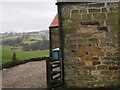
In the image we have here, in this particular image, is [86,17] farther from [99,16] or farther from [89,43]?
[89,43]

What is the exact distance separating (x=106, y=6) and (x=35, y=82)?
5.44 metres

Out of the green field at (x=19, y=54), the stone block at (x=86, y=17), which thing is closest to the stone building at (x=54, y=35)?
the green field at (x=19, y=54)

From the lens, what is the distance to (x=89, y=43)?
11.4 m

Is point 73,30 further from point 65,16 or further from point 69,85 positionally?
point 69,85

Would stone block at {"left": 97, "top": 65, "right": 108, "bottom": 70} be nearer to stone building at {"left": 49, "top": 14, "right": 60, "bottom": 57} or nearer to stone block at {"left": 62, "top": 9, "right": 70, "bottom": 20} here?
stone block at {"left": 62, "top": 9, "right": 70, "bottom": 20}

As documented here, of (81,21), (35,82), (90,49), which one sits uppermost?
(81,21)

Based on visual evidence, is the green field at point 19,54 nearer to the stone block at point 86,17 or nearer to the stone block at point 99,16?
the stone block at point 86,17

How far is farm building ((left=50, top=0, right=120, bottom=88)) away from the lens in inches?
442

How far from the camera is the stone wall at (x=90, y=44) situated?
11.2m

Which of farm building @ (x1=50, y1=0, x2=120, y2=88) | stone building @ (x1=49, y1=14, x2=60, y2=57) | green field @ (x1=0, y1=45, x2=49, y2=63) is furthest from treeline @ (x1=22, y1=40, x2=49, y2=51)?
farm building @ (x1=50, y1=0, x2=120, y2=88)

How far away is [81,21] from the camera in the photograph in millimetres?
11367

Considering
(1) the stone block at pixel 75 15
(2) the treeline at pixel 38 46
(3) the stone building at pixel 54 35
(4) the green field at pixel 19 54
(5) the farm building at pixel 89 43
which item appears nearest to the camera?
(5) the farm building at pixel 89 43

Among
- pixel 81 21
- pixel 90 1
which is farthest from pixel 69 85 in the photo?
pixel 90 1

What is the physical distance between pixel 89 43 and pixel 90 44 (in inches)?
1.9
